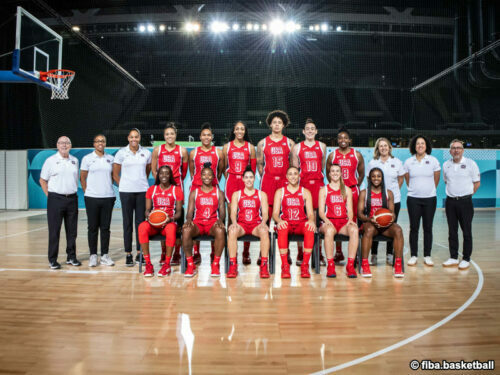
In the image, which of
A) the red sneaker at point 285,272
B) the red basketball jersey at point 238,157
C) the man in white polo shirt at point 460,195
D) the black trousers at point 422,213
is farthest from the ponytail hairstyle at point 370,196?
the red basketball jersey at point 238,157

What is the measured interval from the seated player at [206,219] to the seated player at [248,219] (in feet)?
0.40

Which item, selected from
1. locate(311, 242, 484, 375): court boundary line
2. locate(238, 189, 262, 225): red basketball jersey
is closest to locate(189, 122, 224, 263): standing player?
locate(238, 189, 262, 225): red basketball jersey

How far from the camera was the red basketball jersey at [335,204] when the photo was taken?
3805 millimetres

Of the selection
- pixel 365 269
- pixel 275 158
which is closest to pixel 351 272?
pixel 365 269

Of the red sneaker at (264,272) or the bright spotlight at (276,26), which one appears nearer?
the red sneaker at (264,272)

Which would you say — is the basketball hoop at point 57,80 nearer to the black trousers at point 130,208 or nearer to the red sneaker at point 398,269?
the black trousers at point 130,208

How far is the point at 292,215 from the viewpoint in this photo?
374 centimetres

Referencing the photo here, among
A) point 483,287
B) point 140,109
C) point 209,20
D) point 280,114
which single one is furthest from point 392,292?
point 140,109

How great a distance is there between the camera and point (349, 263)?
12.1ft

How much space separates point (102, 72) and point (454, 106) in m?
14.2

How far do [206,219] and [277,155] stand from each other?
1.09 meters

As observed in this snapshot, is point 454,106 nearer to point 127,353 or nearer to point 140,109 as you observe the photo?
point 140,109

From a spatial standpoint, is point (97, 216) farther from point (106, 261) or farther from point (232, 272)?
point (232, 272)

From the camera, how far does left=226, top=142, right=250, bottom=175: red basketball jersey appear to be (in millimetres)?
4098
